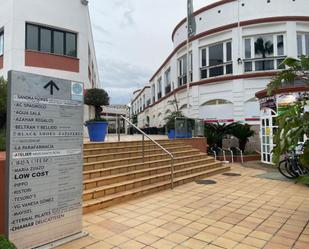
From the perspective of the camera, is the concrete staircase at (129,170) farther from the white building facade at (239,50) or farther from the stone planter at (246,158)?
the white building facade at (239,50)

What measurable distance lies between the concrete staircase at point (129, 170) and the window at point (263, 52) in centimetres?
913

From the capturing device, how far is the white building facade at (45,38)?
43.7 feet

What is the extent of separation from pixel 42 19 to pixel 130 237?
12.7 meters

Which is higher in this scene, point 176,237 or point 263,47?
point 263,47

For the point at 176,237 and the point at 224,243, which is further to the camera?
the point at 176,237

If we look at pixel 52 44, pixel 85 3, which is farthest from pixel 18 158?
pixel 85 3

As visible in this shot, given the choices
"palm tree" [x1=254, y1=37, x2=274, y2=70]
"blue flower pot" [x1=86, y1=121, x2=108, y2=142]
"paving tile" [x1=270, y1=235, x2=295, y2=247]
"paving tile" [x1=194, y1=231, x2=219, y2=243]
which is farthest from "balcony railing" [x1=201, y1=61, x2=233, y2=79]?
"paving tile" [x1=194, y1=231, x2=219, y2=243]

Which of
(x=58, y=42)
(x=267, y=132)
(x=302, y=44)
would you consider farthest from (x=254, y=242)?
(x=302, y=44)

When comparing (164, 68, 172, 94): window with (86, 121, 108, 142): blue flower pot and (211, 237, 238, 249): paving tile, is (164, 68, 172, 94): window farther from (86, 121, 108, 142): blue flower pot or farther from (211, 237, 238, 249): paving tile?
(211, 237, 238, 249): paving tile

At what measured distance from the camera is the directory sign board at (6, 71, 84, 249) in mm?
3602

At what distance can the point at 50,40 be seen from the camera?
14406 millimetres

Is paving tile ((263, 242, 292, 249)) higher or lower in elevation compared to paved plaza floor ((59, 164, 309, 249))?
lower

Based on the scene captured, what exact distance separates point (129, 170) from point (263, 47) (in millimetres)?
13486

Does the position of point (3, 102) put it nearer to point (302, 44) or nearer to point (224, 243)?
point (224, 243)
